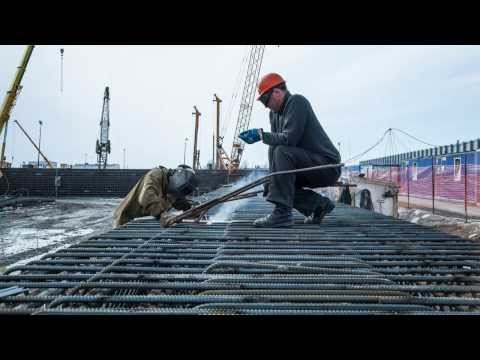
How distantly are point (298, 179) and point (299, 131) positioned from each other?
0.50 m

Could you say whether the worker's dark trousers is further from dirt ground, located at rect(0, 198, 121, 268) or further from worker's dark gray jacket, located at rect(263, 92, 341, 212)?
dirt ground, located at rect(0, 198, 121, 268)

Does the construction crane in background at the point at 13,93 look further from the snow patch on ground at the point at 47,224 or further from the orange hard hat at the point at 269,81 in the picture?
the orange hard hat at the point at 269,81

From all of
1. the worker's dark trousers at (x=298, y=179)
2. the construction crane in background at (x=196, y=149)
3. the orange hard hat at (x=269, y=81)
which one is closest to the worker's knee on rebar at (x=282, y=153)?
the worker's dark trousers at (x=298, y=179)

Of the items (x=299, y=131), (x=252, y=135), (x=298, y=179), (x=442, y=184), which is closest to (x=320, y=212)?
(x=298, y=179)

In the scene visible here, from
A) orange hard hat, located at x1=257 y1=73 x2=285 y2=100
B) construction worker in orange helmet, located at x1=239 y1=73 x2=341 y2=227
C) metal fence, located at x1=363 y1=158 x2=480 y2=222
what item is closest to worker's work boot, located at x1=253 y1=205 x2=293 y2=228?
construction worker in orange helmet, located at x1=239 y1=73 x2=341 y2=227

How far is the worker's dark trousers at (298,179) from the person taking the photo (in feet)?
10.3

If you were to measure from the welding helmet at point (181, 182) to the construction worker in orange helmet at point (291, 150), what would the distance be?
60.4 inches
